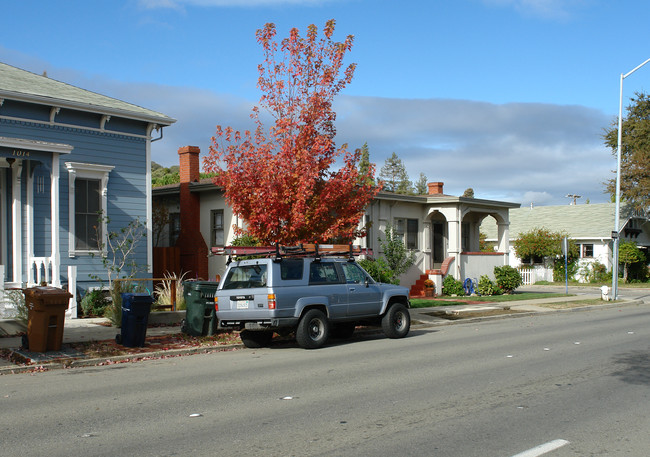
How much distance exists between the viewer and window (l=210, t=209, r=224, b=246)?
23.5 metres

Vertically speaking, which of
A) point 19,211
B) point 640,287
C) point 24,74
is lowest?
point 640,287

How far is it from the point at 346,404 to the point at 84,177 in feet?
42.0

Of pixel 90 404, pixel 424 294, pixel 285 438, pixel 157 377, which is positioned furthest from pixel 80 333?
pixel 424 294

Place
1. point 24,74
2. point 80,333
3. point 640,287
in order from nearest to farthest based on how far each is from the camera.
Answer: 1. point 80,333
2. point 24,74
3. point 640,287

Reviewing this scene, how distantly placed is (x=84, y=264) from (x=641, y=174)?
1578 inches

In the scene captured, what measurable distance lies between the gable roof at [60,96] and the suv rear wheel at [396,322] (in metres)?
9.09

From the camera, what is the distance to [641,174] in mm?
45781

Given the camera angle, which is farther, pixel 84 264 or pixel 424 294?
pixel 424 294

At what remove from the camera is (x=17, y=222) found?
16625mm

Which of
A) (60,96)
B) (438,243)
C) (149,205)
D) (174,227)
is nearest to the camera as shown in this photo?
(60,96)

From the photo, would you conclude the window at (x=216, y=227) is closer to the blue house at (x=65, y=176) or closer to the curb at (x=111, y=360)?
the blue house at (x=65, y=176)

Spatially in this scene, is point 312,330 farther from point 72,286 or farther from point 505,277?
point 505,277

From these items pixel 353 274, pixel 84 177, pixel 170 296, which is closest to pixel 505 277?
pixel 170 296

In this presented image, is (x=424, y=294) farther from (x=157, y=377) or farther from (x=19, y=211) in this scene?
(x=157, y=377)
